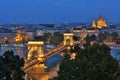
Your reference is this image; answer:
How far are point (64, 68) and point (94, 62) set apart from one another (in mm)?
951

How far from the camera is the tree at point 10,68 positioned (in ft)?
45.5

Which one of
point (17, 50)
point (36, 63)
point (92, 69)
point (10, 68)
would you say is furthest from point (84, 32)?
point (92, 69)

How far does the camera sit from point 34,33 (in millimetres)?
95750

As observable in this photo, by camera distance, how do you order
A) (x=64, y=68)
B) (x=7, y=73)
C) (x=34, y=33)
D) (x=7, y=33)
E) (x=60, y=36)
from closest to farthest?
1. (x=7, y=73)
2. (x=64, y=68)
3. (x=60, y=36)
4. (x=7, y=33)
5. (x=34, y=33)

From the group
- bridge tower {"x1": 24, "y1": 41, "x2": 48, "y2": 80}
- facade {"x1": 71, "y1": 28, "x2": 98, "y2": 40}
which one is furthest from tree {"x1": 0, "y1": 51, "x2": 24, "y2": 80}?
facade {"x1": 71, "y1": 28, "x2": 98, "y2": 40}

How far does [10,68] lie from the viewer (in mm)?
14273

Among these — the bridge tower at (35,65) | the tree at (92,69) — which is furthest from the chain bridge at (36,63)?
the tree at (92,69)

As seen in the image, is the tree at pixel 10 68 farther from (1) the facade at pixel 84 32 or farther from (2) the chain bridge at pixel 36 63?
(1) the facade at pixel 84 32

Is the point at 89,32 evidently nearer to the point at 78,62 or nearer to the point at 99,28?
the point at 99,28

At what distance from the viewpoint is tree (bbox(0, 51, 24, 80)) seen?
1388 cm

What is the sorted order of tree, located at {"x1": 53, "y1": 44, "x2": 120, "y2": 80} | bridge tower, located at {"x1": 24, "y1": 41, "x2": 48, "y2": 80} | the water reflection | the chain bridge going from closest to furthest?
tree, located at {"x1": 53, "y1": 44, "x2": 120, "y2": 80} → bridge tower, located at {"x1": 24, "y1": 41, "x2": 48, "y2": 80} → the chain bridge → the water reflection

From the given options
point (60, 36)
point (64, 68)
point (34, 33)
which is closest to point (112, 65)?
point (64, 68)

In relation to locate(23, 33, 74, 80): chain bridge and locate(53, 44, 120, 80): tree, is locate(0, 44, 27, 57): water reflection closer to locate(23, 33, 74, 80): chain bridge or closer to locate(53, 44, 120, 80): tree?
locate(23, 33, 74, 80): chain bridge

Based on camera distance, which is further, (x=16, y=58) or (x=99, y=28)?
(x=99, y=28)
